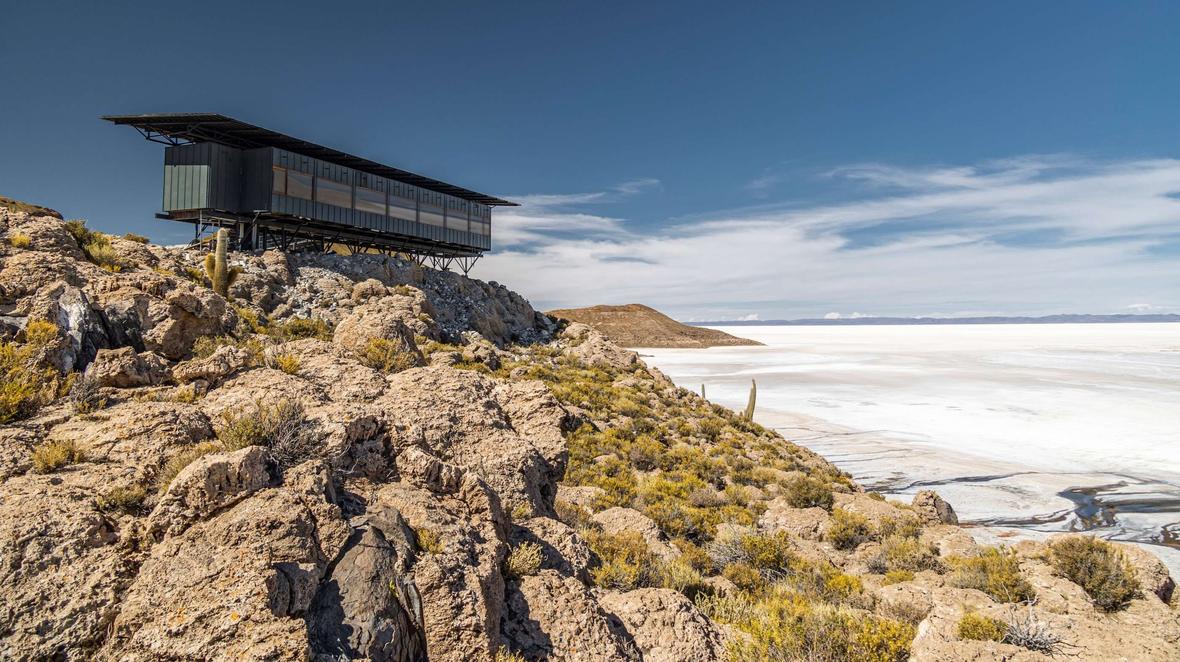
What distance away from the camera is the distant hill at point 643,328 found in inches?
3979

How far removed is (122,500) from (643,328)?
101 metres

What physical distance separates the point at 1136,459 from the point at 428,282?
33.8 meters

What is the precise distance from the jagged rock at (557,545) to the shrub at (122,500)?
11.5 ft

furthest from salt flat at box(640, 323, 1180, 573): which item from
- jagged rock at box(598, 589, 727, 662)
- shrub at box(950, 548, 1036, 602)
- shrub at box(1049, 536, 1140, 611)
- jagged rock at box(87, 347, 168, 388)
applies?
jagged rock at box(87, 347, 168, 388)

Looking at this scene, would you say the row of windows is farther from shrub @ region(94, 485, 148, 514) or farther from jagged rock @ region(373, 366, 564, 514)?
shrub @ region(94, 485, 148, 514)

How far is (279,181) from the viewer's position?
23578 mm

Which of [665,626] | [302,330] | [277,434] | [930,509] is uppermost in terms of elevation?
[302,330]

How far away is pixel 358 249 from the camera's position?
31.1m

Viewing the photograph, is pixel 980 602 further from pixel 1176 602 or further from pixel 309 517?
pixel 309 517

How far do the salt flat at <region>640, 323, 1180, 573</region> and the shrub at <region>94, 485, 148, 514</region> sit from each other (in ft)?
60.5

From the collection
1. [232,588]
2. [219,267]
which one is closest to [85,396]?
[232,588]

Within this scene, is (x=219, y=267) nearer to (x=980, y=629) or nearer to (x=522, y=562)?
(x=522, y=562)

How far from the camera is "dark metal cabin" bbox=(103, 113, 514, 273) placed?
2281 cm

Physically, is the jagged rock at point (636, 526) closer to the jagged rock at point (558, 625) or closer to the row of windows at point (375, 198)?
the jagged rock at point (558, 625)
